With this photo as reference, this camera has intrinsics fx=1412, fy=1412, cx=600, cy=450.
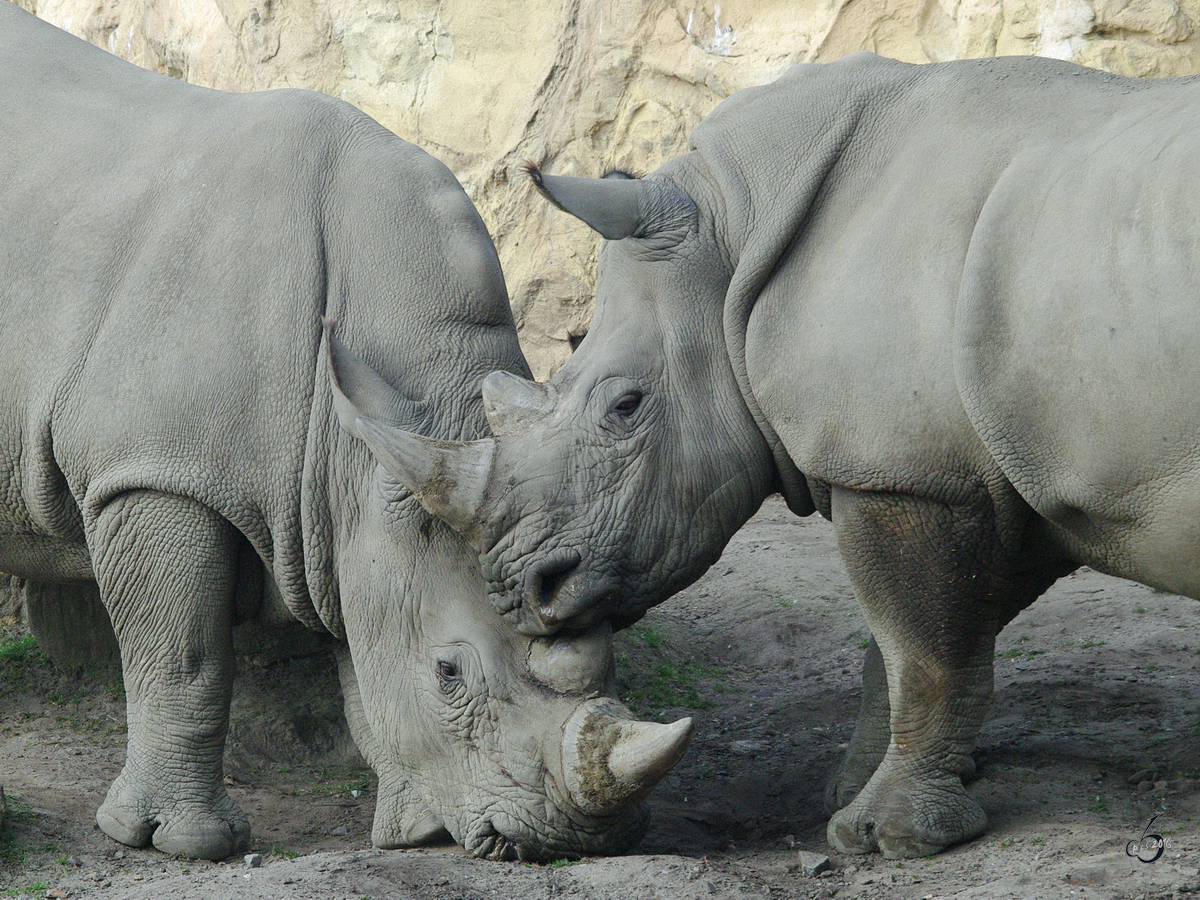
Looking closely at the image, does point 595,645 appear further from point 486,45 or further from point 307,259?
point 486,45

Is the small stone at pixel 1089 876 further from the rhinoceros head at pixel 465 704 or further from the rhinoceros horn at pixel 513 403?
the rhinoceros horn at pixel 513 403

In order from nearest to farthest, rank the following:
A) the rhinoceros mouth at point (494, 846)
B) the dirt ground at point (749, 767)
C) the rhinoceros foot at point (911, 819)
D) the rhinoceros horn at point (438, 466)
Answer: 1. the dirt ground at point (749, 767)
2. the rhinoceros foot at point (911, 819)
3. the rhinoceros horn at point (438, 466)
4. the rhinoceros mouth at point (494, 846)

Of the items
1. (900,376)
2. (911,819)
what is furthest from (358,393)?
(911,819)

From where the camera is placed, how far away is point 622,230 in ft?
14.9

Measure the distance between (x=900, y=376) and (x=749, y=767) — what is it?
2216mm

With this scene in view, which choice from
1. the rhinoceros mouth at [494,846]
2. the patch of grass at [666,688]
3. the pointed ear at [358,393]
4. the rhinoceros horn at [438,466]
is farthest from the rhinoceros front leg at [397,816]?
the patch of grass at [666,688]

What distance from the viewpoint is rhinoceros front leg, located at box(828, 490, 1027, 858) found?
411 cm

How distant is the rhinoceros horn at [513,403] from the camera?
448cm

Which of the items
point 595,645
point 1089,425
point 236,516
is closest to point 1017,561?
point 1089,425

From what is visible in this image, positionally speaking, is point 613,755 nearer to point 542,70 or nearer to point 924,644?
point 924,644

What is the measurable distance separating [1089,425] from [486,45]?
661 centimetres

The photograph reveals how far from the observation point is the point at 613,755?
4227 millimetres

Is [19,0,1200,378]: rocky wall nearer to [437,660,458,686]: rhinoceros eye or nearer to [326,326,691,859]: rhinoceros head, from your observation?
[326,326,691,859]: rhinoceros head

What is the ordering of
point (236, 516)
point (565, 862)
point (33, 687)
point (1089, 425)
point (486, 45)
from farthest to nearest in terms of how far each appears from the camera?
1. point (486, 45)
2. point (33, 687)
3. point (236, 516)
4. point (565, 862)
5. point (1089, 425)
